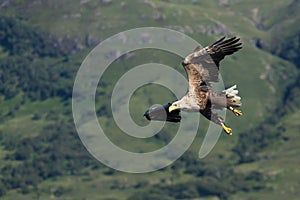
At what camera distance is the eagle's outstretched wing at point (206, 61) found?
54.4 metres

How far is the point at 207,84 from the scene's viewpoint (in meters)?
54.6

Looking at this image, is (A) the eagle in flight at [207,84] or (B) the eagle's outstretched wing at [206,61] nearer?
(A) the eagle in flight at [207,84]

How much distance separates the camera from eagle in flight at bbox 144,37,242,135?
54031 millimetres

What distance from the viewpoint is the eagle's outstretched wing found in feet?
179

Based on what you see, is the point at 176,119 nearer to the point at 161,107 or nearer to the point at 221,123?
the point at 161,107

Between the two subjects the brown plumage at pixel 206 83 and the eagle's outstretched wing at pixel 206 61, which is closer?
the brown plumage at pixel 206 83

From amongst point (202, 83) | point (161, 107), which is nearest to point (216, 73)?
point (202, 83)

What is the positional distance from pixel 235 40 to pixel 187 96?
4786mm

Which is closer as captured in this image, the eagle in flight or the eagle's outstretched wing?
the eagle in flight

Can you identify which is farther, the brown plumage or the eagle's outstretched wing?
the eagle's outstretched wing

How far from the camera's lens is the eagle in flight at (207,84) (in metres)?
54.0

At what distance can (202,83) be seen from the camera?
54.5 m

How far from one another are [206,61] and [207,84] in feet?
5.13

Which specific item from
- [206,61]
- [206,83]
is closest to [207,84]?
[206,83]
